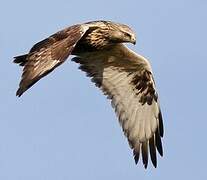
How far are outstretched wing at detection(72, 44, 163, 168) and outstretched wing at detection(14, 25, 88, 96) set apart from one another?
175 cm

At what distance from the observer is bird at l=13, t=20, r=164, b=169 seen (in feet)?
61.8

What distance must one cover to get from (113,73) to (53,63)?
391cm

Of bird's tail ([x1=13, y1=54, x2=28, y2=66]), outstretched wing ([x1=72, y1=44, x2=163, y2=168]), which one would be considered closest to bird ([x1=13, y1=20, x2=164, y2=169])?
outstretched wing ([x1=72, y1=44, x2=163, y2=168])

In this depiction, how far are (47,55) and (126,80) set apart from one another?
359cm

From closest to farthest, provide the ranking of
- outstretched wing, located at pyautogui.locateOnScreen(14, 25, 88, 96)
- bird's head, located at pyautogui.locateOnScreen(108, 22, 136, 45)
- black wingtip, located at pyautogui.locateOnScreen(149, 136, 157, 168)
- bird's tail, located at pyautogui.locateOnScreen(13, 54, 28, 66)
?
outstretched wing, located at pyautogui.locateOnScreen(14, 25, 88, 96), bird's tail, located at pyautogui.locateOnScreen(13, 54, 28, 66), bird's head, located at pyautogui.locateOnScreen(108, 22, 136, 45), black wingtip, located at pyautogui.locateOnScreen(149, 136, 157, 168)

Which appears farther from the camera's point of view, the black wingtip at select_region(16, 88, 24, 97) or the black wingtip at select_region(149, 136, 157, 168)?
the black wingtip at select_region(149, 136, 157, 168)

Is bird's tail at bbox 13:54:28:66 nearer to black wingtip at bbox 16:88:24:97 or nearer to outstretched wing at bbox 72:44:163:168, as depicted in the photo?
outstretched wing at bbox 72:44:163:168

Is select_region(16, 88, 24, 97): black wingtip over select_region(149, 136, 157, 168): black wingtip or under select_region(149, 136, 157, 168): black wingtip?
over

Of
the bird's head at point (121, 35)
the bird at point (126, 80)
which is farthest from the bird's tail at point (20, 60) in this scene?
the bird's head at point (121, 35)

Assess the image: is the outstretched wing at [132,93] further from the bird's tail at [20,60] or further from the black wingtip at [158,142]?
the bird's tail at [20,60]

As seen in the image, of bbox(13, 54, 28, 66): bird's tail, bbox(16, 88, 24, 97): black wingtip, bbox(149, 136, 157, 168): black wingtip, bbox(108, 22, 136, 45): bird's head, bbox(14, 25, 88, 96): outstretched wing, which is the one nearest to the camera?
bbox(16, 88, 24, 97): black wingtip

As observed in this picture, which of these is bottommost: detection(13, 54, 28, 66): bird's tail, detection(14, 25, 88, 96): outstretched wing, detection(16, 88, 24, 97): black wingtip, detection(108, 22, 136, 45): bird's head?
detection(108, 22, 136, 45): bird's head

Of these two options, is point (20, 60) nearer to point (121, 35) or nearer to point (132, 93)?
point (121, 35)

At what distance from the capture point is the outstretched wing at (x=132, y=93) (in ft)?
64.4
